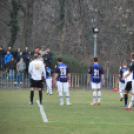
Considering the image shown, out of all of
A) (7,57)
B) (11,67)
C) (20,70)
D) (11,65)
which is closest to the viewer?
(7,57)

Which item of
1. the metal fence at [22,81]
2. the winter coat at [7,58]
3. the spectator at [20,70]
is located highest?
the winter coat at [7,58]

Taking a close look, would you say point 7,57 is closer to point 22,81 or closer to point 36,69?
point 22,81

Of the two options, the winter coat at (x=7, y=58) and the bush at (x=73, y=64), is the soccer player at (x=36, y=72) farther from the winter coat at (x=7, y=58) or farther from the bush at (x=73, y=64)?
the bush at (x=73, y=64)

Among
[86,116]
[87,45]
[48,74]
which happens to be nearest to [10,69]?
[48,74]

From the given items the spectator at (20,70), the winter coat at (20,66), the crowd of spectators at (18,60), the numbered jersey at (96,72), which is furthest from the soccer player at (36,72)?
the winter coat at (20,66)

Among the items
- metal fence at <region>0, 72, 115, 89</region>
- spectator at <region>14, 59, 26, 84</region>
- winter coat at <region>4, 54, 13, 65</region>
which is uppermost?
winter coat at <region>4, 54, 13, 65</region>

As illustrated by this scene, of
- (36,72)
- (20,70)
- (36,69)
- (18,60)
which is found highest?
(18,60)

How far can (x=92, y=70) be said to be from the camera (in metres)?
14.9

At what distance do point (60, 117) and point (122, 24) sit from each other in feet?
75.1

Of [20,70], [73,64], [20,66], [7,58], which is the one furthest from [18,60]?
[73,64]

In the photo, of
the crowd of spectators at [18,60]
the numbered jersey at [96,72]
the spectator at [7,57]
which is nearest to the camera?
the numbered jersey at [96,72]

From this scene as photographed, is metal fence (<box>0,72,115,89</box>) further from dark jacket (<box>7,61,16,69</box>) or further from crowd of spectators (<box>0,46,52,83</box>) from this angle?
dark jacket (<box>7,61,16,69</box>)

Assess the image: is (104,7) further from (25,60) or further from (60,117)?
(60,117)

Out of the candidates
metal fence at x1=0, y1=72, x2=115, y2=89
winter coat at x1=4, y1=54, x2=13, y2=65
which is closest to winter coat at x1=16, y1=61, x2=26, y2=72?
metal fence at x1=0, y1=72, x2=115, y2=89
